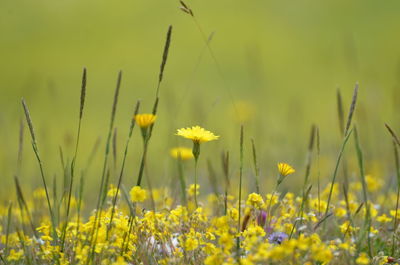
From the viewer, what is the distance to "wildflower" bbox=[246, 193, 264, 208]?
1.83 metres

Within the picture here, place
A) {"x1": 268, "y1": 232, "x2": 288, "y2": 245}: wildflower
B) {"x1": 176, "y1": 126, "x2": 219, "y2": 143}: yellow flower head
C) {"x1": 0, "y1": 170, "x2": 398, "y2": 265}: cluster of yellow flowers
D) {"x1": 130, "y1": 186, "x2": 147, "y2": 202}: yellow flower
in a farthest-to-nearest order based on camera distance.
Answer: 1. {"x1": 268, "y1": 232, "x2": 288, "y2": 245}: wildflower
2. {"x1": 176, "y1": 126, "x2": 219, "y2": 143}: yellow flower head
3. {"x1": 130, "y1": 186, "x2": 147, "y2": 202}: yellow flower
4. {"x1": 0, "y1": 170, "x2": 398, "y2": 265}: cluster of yellow flowers

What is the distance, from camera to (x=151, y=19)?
907cm

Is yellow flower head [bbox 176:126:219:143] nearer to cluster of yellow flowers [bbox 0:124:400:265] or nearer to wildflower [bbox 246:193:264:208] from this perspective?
cluster of yellow flowers [bbox 0:124:400:265]

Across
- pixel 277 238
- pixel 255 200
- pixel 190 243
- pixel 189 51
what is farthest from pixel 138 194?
pixel 189 51

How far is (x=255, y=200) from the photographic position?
184 centimetres

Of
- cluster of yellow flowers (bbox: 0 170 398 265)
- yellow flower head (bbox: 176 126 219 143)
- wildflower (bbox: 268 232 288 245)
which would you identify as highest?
yellow flower head (bbox: 176 126 219 143)

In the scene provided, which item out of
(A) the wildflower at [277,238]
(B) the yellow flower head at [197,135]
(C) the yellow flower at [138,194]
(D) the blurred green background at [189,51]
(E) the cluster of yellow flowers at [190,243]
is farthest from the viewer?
(D) the blurred green background at [189,51]

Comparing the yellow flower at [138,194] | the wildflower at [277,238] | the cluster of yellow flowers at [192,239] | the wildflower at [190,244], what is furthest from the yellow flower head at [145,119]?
the wildflower at [277,238]

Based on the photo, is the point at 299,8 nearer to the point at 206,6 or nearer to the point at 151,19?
the point at 206,6

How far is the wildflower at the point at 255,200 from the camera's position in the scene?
72.2 inches

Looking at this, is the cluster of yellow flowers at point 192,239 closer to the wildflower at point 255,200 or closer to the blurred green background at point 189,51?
the wildflower at point 255,200

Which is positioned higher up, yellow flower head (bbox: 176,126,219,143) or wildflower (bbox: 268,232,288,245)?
yellow flower head (bbox: 176,126,219,143)

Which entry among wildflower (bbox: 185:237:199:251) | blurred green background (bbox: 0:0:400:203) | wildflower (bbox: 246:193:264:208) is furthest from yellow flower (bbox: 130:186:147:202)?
blurred green background (bbox: 0:0:400:203)

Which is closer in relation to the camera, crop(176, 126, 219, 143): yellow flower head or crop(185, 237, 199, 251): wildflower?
crop(185, 237, 199, 251): wildflower
